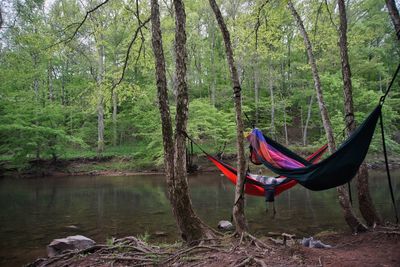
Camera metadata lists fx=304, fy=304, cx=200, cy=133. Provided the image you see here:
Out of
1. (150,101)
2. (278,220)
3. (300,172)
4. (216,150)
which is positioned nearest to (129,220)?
(278,220)

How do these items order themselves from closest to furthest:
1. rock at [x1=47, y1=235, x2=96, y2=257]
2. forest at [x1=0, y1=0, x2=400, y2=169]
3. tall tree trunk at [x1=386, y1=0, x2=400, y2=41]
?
tall tree trunk at [x1=386, y1=0, x2=400, y2=41] → rock at [x1=47, y1=235, x2=96, y2=257] → forest at [x1=0, y1=0, x2=400, y2=169]

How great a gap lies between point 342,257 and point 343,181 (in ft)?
2.34

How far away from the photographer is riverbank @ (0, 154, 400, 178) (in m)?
14.7

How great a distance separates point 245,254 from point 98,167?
46.5 feet

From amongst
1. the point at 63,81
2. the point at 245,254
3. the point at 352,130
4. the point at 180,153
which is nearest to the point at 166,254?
the point at 245,254

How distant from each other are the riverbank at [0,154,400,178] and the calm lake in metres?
4.36

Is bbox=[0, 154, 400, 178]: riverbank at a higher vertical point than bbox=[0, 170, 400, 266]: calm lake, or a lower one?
higher

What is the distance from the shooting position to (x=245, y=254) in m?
2.80

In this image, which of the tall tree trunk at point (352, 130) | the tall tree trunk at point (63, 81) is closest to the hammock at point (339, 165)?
the tall tree trunk at point (352, 130)

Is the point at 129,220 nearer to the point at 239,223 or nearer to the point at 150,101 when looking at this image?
the point at 239,223

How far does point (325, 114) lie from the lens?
453 cm

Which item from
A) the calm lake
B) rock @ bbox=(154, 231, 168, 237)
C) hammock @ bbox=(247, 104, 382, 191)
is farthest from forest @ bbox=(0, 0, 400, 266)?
rock @ bbox=(154, 231, 168, 237)

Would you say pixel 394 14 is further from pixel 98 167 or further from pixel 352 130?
pixel 98 167

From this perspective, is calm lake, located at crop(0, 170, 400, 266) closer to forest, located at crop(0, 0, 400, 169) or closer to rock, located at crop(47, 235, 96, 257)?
rock, located at crop(47, 235, 96, 257)
